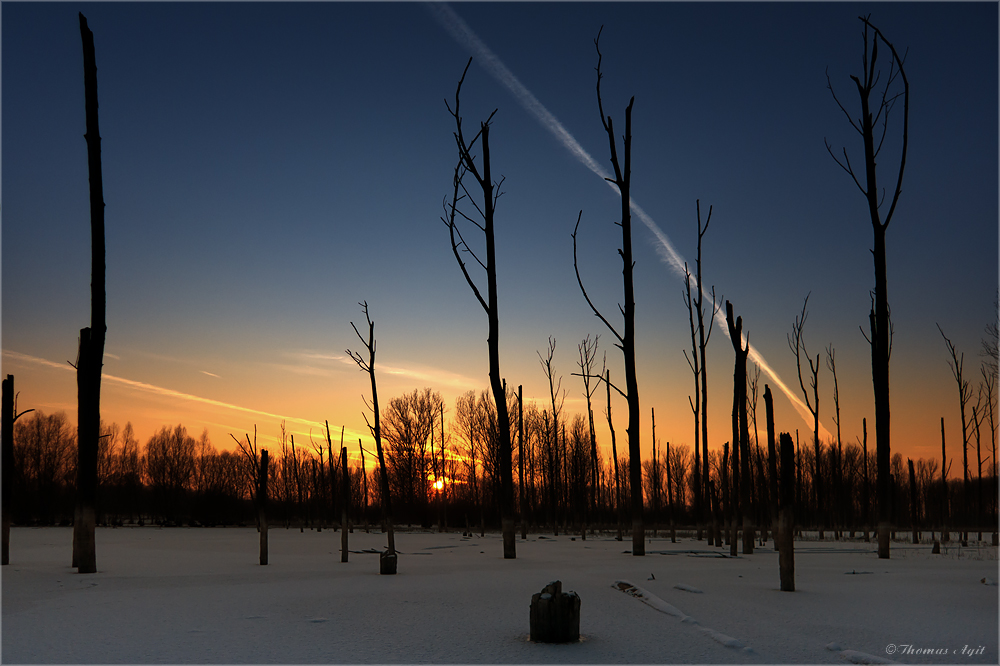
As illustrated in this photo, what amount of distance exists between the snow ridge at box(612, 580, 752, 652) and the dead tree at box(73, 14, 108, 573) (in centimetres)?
991

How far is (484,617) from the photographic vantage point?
26.3 feet

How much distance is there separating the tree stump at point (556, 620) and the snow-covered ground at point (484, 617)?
13cm

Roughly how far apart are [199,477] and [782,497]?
10060 cm

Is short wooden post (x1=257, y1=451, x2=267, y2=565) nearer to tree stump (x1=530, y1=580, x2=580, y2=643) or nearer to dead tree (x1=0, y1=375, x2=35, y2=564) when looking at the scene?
dead tree (x1=0, y1=375, x2=35, y2=564)

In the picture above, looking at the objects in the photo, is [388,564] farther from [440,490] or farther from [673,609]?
[440,490]

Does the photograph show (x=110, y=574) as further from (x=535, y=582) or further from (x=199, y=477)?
(x=199, y=477)

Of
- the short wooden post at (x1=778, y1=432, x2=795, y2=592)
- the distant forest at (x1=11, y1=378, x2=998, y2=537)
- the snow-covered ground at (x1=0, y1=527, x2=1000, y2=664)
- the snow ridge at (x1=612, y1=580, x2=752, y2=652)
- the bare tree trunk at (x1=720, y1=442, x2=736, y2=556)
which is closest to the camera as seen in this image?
the snow-covered ground at (x1=0, y1=527, x2=1000, y2=664)

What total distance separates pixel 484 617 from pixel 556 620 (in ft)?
5.58

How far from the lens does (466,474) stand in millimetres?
73312

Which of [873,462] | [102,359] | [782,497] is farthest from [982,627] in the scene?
[873,462]

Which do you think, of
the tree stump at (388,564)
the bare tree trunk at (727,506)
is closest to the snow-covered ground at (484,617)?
the tree stump at (388,564)

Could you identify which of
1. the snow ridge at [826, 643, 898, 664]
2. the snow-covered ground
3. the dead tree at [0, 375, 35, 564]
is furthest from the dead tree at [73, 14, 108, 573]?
the snow ridge at [826, 643, 898, 664]

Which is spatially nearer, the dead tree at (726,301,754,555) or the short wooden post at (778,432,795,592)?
the short wooden post at (778,432,795,592)

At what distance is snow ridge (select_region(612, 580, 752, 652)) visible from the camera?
6.41 m
